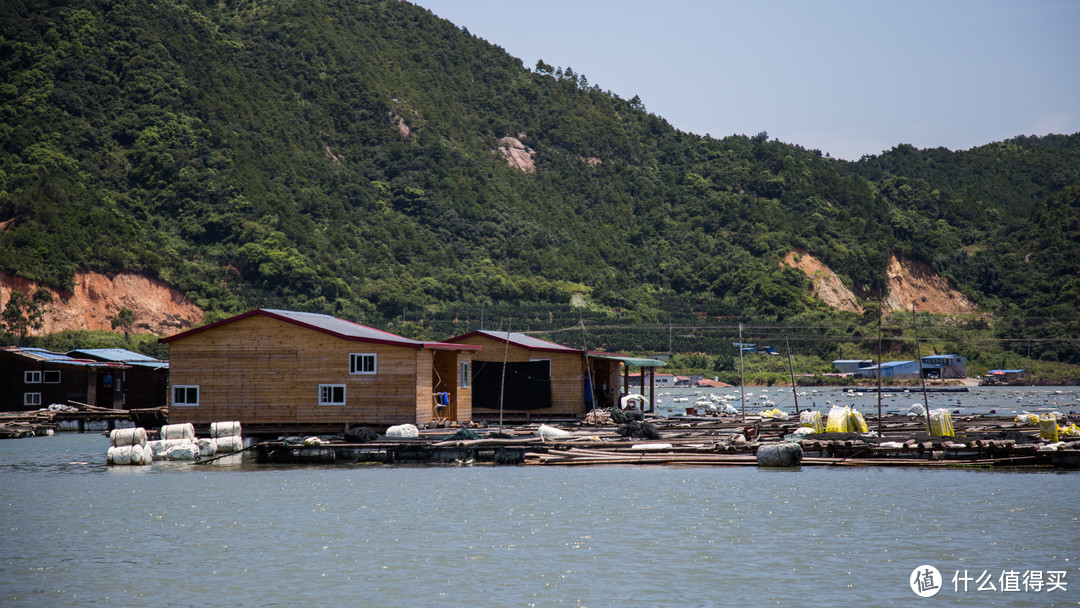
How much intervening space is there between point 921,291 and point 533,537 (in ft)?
544

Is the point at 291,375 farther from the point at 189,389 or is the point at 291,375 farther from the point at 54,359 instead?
the point at 54,359

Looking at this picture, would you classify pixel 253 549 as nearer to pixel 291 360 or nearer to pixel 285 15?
pixel 291 360

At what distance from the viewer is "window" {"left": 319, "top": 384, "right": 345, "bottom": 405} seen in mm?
43188

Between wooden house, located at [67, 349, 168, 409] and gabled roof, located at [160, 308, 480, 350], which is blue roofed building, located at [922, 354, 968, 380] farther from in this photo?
gabled roof, located at [160, 308, 480, 350]

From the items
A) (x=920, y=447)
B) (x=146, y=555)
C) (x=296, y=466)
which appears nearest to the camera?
(x=146, y=555)

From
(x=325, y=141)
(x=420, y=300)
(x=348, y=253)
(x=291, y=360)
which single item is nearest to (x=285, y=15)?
(x=325, y=141)

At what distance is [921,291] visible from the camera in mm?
177125

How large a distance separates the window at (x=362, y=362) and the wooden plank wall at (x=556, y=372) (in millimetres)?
9933

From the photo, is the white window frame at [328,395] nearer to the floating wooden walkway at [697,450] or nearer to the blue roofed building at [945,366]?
the floating wooden walkway at [697,450]

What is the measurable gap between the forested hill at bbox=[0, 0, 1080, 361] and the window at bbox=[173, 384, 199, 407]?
64487 mm

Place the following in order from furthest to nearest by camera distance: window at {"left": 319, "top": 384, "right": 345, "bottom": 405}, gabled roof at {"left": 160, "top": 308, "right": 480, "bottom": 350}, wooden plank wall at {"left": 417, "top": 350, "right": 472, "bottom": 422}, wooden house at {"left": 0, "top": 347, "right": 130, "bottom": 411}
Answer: wooden house at {"left": 0, "top": 347, "right": 130, "bottom": 411} → wooden plank wall at {"left": 417, "top": 350, "right": 472, "bottom": 422} → window at {"left": 319, "top": 384, "right": 345, "bottom": 405} → gabled roof at {"left": 160, "top": 308, "right": 480, "bottom": 350}

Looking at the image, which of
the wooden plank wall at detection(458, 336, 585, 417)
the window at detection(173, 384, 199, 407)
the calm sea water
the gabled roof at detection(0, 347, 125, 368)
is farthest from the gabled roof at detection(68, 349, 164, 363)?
the calm sea water

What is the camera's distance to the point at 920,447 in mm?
36188

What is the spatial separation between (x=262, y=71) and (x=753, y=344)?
98206 mm
